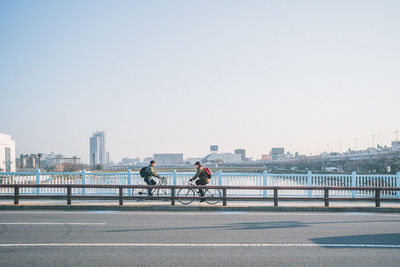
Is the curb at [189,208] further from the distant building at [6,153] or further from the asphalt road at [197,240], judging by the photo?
the distant building at [6,153]

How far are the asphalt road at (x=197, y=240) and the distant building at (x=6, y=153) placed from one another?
6962 centimetres

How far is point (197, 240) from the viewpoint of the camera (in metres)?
9.40

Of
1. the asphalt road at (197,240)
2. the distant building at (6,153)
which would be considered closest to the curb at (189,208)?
the asphalt road at (197,240)

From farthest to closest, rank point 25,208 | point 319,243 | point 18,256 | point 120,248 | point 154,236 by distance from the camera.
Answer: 1. point 25,208
2. point 154,236
3. point 319,243
4. point 120,248
5. point 18,256

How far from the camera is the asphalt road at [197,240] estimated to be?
7.45m

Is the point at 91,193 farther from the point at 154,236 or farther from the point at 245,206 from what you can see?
the point at 154,236

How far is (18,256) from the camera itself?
7.66m

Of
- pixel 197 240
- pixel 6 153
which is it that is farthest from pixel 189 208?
pixel 6 153

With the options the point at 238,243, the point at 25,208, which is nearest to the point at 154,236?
the point at 238,243

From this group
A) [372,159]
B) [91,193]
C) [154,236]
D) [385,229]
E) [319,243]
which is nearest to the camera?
[319,243]

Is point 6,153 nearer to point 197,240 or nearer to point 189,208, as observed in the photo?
point 189,208

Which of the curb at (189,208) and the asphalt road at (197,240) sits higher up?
the asphalt road at (197,240)

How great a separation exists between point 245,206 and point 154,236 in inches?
273

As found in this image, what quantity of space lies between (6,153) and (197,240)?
8081 cm
